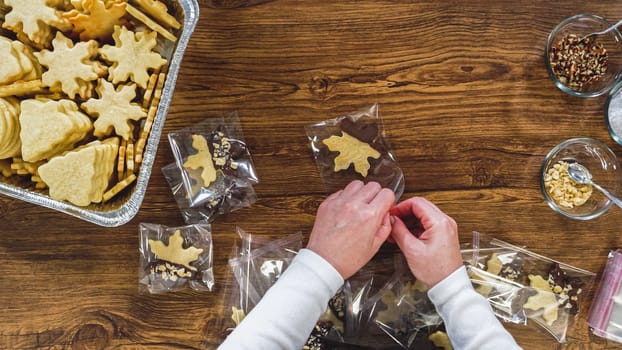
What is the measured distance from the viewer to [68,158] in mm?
868

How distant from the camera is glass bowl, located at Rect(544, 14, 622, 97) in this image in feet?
3.63

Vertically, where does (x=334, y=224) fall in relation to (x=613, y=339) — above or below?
above

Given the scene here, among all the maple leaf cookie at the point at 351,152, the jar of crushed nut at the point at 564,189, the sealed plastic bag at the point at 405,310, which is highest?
the maple leaf cookie at the point at 351,152

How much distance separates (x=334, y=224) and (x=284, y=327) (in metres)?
0.24

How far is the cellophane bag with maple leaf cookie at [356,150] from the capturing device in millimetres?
1110

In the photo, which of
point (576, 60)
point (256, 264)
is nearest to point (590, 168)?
point (576, 60)

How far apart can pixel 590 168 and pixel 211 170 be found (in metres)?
0.88

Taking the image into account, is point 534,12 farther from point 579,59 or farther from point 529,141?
point 529,141

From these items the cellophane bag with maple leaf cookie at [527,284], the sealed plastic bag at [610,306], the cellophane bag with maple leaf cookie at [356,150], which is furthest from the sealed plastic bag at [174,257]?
the sealed plastic bag at [610,306]

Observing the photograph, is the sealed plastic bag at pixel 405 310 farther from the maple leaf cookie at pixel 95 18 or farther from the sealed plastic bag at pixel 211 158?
the maple leaf cookie at pixel 95 18

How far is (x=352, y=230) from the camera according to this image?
1.04 m

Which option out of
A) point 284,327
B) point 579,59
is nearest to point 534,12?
point 579,59

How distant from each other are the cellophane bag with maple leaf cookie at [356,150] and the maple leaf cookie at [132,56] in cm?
37

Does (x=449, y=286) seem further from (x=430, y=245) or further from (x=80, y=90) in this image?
(x=80, y=90)
